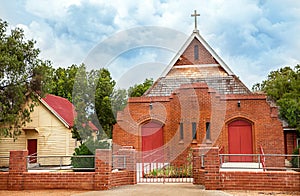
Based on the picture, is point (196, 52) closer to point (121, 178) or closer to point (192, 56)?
point (192, 56)

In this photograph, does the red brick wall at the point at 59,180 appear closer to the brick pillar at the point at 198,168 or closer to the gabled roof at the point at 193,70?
the brick pillar at the point at 198,168

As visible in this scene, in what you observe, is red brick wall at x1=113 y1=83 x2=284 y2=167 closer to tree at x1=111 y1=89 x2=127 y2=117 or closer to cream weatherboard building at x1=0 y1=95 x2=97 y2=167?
cream weatherboard building at x1=0 y1=95 x2=97 y2=167

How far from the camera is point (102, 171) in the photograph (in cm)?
1238

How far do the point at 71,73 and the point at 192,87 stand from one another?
76.2 feet

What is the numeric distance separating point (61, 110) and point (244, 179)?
62.6 ft

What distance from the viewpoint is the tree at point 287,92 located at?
25859 millimetres

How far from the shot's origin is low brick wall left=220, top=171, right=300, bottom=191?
11.4 metres

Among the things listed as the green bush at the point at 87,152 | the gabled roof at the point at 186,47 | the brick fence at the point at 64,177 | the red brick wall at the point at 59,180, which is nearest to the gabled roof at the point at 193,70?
the gabled roof at the point at 186,47

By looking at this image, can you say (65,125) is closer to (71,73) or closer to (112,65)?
(112,65)

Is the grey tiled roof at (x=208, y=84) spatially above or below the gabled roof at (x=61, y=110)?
above

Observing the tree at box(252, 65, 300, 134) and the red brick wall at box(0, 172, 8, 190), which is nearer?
the red brick wall at box(0, 172, 8, 190)

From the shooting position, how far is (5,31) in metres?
21.0

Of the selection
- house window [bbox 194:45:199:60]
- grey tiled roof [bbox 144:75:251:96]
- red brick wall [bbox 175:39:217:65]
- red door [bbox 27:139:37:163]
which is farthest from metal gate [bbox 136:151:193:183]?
red door [bbox 27:139:37:163]

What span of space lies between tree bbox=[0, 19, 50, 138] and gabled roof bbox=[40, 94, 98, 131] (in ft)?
11.6
